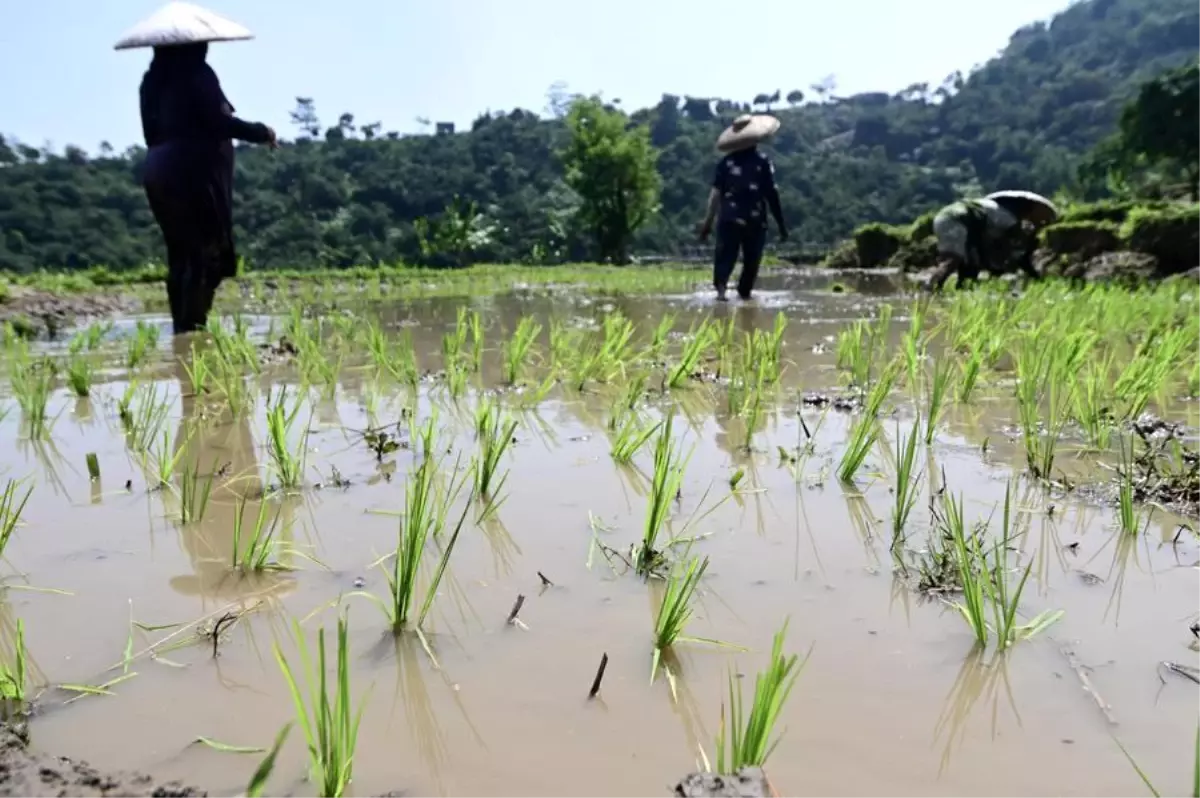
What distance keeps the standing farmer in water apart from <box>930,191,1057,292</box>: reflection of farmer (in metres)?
5.55

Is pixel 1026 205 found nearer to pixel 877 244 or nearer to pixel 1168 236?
pixel 1168 236

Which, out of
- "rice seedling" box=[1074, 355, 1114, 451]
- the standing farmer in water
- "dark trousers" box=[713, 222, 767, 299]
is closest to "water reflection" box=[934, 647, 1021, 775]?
"rice seedling" box=[1074, 355, 1114, 451]

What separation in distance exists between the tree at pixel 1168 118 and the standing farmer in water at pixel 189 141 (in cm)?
1737

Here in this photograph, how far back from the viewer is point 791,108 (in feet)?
285

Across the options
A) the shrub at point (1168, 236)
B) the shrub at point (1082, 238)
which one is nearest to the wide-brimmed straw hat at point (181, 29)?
the shrub at point (1168, 236)

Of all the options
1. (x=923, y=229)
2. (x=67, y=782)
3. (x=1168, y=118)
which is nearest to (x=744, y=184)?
(x=67, y=782)

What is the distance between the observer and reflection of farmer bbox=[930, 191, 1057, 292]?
7637mm

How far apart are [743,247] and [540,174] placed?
40625mm

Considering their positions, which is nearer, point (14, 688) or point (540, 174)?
point (14, 688)

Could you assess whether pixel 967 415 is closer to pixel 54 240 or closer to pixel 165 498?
pixel 165 498

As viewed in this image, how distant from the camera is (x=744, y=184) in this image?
7.00 meters

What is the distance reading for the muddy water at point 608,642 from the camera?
0.89 metres

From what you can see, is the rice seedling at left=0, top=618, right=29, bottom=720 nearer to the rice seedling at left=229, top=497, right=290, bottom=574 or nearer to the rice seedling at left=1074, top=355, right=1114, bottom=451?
the rice seedling at left=229, top=497, right=290, bottom=574

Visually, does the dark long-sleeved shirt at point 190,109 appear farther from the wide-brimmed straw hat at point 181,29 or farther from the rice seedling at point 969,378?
the rice seedling at point 969,378
